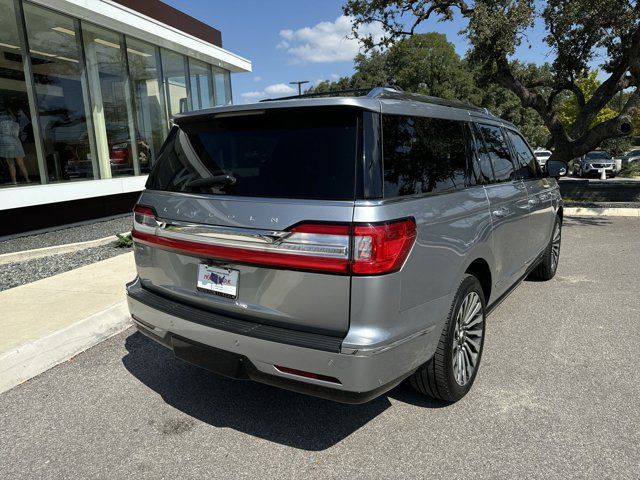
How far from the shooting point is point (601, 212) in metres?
11.5

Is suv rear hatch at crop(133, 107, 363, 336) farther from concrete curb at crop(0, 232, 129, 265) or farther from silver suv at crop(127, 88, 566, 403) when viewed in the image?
concrete curb at crop(0, 232, 129, 265)

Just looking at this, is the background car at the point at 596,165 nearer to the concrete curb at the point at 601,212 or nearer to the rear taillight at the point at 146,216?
the concrete curb at the point at 601,212

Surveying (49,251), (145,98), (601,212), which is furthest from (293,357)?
(145,98)

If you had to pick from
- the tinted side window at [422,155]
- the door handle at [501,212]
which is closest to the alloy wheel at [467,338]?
the door handle at [501,212]

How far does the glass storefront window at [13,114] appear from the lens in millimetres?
8758

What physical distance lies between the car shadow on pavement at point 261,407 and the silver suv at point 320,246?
0.47 meters

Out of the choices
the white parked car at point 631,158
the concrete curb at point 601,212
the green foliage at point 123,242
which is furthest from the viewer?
the white parked car at point 631,158

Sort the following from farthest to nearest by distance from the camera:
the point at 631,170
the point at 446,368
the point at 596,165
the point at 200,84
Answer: the point at 631,170, the point at 596,165, the point at 200,84, the point at 446,368

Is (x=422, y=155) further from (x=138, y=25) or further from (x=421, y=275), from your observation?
(x=138, y=25)

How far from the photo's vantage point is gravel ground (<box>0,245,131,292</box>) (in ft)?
19.9

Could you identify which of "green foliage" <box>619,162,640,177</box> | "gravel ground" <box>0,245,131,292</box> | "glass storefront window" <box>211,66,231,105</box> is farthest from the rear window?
"green foliage" <box>619,162,640,177</box>

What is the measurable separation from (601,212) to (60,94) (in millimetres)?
12684

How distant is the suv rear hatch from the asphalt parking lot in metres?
0.78

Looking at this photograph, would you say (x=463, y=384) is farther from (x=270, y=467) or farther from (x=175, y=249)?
(x=175, y=249)
